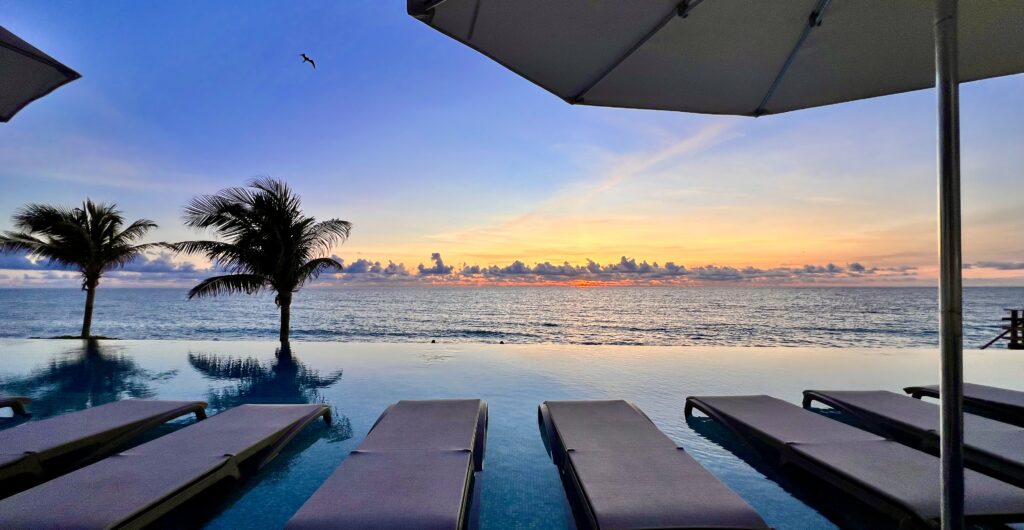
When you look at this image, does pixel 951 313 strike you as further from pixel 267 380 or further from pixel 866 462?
pixel 267 380

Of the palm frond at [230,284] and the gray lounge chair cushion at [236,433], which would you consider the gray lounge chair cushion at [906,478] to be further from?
the palm frond at [230,284]

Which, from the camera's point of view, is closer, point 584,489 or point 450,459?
point 584,489

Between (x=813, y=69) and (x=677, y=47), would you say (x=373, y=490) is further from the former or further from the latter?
(x=813, y=69)

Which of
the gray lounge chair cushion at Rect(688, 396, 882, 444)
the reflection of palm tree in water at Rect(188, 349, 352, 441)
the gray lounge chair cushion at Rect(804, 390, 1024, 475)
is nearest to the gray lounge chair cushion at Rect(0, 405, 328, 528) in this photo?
the reflection of palm tree in water at Rect(188, 349, 352, 441)

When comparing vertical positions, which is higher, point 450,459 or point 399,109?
point 399,109

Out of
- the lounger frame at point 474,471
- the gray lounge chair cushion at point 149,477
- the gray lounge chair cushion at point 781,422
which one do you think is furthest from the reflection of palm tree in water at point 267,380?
the gray lounge chair cushion at point 781,422

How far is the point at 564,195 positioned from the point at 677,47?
1342 cm

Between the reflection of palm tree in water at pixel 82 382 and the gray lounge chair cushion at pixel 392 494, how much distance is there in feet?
14.8

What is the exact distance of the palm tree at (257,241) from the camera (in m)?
8.52

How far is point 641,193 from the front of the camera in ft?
62.7

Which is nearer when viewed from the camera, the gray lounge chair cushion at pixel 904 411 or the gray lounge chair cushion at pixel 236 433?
the gray lounge chair cushion at pixel 236 433

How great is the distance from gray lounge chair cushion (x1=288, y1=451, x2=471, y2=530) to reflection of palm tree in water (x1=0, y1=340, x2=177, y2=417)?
451cm

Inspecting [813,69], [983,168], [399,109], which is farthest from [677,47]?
[983,168]

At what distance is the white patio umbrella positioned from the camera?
2270 mm
